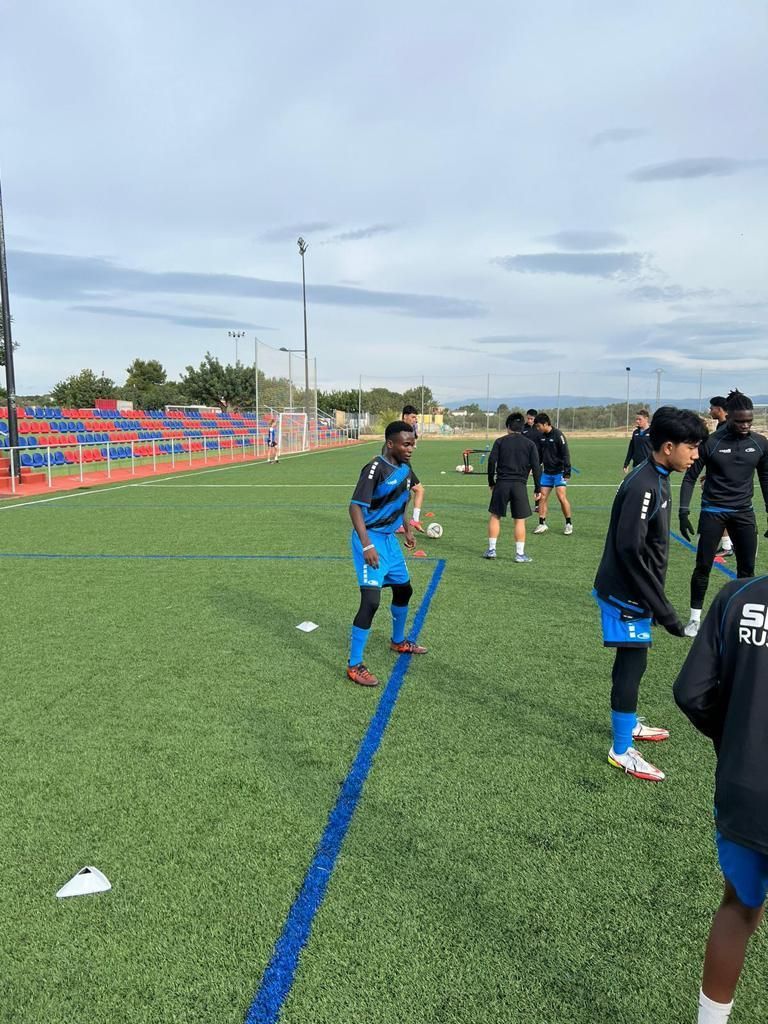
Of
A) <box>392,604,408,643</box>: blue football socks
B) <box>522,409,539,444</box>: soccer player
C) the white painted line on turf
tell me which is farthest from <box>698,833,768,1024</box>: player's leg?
the white painted line on turf

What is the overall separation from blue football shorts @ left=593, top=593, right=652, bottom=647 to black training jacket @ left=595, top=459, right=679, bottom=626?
1.9 inches

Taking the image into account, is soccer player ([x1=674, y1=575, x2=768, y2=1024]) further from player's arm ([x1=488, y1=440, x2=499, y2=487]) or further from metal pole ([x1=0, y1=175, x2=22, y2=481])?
metal pole ([x1=0, y1=175, x2=22, y2=481])

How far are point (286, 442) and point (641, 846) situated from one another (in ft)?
114

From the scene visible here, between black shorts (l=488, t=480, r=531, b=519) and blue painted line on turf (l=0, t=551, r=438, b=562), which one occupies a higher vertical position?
black shorts (l=488, t=480, r=531, b=519)

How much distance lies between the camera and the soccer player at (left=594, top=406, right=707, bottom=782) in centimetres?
333

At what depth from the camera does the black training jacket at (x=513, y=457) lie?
914cm

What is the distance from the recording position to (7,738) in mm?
4207

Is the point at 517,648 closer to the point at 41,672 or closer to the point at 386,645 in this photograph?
the point at 386,645

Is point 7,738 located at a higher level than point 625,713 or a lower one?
lower

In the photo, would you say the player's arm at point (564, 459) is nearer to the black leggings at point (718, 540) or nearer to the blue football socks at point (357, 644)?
the black leggings at point (718, 540)

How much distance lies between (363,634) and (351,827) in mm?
1876

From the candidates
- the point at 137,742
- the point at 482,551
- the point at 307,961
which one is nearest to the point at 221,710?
the point at 137,742

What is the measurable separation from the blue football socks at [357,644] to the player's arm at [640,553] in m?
2.16

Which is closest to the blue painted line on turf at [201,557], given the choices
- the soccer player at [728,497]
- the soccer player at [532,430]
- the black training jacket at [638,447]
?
the soccer player at [532,430]
